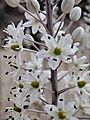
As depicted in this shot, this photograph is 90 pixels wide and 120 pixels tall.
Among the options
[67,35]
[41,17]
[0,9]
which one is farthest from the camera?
[0,9]

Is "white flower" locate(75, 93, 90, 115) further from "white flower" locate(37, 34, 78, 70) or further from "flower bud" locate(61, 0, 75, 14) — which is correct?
"flower bud" locate(61, 0, 75, 14)

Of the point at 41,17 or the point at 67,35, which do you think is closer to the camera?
the point at 67,35

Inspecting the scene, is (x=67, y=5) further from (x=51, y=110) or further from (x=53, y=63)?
(x=51, y=110)

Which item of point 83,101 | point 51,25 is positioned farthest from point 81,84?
point 51,25

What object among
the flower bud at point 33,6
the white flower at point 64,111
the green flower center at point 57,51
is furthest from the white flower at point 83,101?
the flower bud at point 33,6

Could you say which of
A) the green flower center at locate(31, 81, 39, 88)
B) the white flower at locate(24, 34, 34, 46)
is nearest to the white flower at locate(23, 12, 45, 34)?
the white flower at locate(24, 34, 34, 46)

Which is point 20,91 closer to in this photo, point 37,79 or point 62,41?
point 37,79

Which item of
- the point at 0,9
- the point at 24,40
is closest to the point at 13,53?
the point at 24,40
